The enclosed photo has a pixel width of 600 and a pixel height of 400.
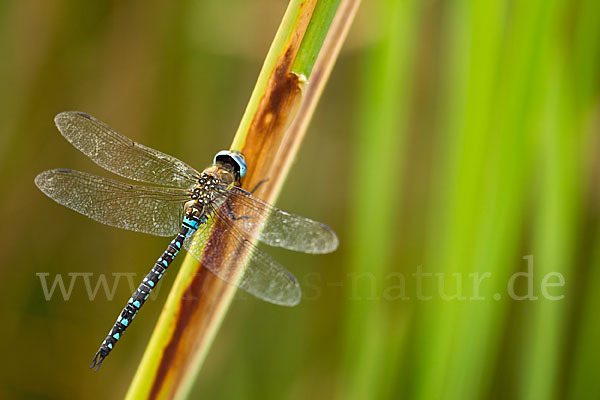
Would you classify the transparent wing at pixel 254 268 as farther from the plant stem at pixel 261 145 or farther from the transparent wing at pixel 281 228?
the plant stem at pixel 261 145

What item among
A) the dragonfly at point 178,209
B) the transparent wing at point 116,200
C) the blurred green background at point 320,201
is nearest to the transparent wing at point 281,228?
the dragonfly at point 178,209

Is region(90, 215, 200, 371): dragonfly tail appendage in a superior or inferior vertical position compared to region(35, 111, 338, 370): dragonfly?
inferior

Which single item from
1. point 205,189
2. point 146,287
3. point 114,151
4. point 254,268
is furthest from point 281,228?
point 114,151

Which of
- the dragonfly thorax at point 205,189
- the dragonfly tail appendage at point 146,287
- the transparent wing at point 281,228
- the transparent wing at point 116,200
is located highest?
the dragonfly thorax at point 205,189

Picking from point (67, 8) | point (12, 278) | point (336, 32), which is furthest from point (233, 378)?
point (67, 8)

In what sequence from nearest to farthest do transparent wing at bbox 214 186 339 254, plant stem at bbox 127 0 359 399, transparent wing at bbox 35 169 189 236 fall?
plant stem at bbox 127 0 359 399 < transparent wing at bbox 214 186 339 254 < transparent wing at bbox 35 169 189 236

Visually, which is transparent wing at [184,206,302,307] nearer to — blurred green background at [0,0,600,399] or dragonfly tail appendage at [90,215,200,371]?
dragonfly tail appendage at [90,215,200,371]

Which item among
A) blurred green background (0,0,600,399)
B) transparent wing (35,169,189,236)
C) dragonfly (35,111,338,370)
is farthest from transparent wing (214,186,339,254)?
transparent wing (35,169,189,236)

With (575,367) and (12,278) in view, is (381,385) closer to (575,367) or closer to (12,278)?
(575,367)
